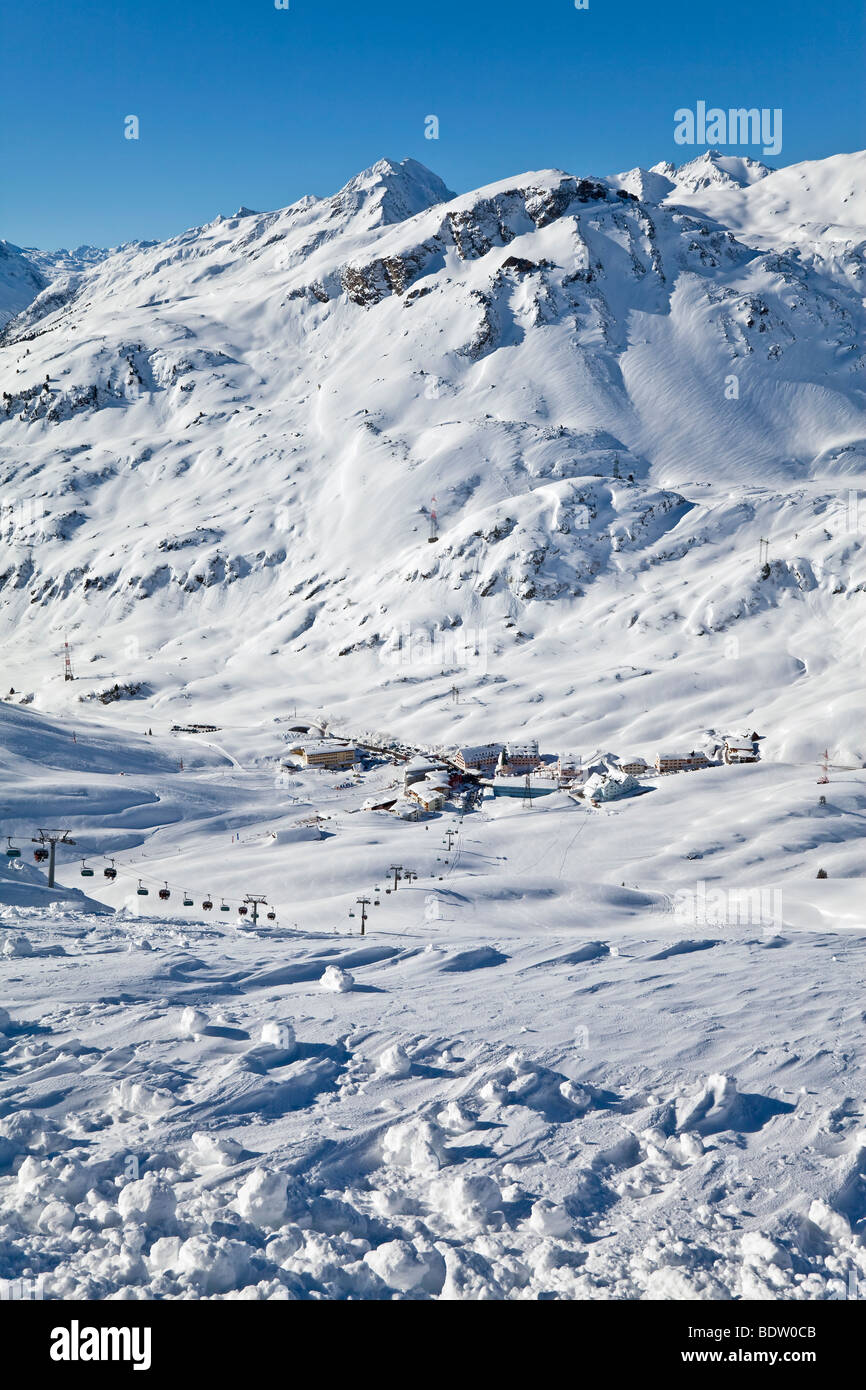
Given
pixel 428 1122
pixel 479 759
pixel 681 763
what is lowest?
pixel 428 1122

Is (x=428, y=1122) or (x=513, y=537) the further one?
(x=513, y=537)

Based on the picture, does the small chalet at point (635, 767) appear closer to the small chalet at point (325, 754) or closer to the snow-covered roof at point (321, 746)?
the small chalet at point (325, 754)

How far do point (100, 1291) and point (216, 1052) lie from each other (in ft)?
11.5

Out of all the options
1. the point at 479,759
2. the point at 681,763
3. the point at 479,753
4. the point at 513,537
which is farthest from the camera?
the point at 513,537

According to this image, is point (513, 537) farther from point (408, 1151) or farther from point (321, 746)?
point (408, 1151)

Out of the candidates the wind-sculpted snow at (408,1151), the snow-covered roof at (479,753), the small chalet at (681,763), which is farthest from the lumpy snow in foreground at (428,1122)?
the snow-covered roof at (479,753)

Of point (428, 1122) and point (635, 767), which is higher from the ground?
point (635, 767)

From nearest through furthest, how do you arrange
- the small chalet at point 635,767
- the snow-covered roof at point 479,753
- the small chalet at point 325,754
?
the small chalet at point 635,767, the snow-covered roof at point 479,753, the small chalet at point 325,754

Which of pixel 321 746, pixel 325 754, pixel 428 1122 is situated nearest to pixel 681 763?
pixel 325 754

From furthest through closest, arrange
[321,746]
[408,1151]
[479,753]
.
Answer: [321,746] < [479,753] < [408,1151]

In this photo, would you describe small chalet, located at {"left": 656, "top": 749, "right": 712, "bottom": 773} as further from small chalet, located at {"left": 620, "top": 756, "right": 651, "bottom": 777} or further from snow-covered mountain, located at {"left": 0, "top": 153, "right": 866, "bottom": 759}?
snow-covered mountain, located at {"left": 0, "top": 153, "right": 866, "bottom": 759}

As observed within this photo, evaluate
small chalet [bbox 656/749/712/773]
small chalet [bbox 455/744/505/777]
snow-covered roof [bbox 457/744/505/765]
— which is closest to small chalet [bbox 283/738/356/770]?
small chalet [bbox 455/744/505/777]
